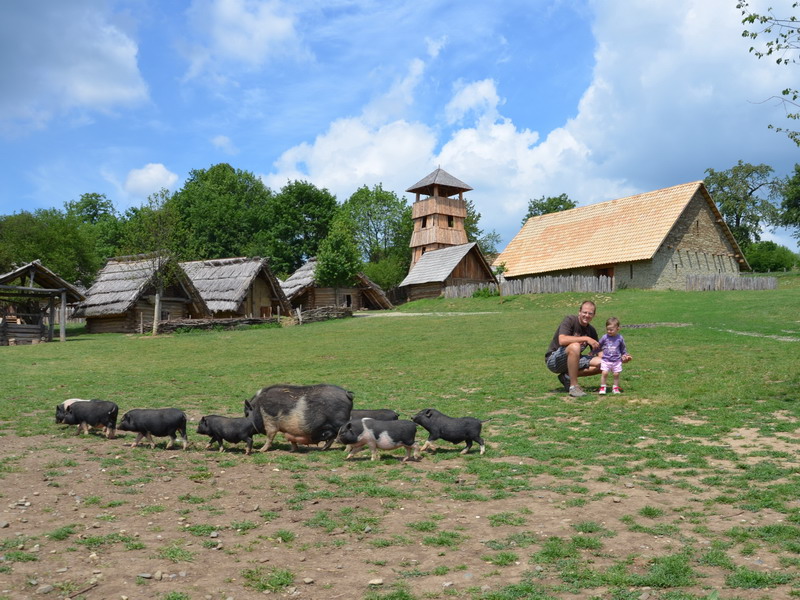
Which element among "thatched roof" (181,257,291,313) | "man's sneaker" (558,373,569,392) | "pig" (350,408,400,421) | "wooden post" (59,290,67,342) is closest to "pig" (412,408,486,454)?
"pig" (350,408,400,421)

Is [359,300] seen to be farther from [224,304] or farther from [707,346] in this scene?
[707,346]

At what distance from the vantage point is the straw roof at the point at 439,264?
187ft

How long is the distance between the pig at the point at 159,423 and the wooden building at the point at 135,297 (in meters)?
30.2

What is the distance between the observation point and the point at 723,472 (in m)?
8.40

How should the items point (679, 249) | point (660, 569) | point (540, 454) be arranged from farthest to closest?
point (679, 249) < point (540, 454) < point (660, 569)

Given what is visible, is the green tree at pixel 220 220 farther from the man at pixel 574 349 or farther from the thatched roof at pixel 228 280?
the man at pixel 574 349

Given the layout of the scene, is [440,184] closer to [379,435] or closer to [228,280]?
[228,280]

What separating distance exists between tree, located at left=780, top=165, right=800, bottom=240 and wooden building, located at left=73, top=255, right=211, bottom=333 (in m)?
58.1

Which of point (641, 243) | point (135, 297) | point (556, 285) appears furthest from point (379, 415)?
point (641, 243)

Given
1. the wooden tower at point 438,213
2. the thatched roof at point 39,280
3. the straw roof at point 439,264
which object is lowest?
the thatched roof at point 39,280

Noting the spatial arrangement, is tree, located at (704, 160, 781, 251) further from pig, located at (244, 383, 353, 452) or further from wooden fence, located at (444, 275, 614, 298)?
pig, located at (244, 383, 353, 452)

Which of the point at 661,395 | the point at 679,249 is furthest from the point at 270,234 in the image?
the point at 661,395

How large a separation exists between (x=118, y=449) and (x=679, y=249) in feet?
154

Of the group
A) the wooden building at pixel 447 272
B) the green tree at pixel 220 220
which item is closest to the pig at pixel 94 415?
the wooden building at pixel 447 272
